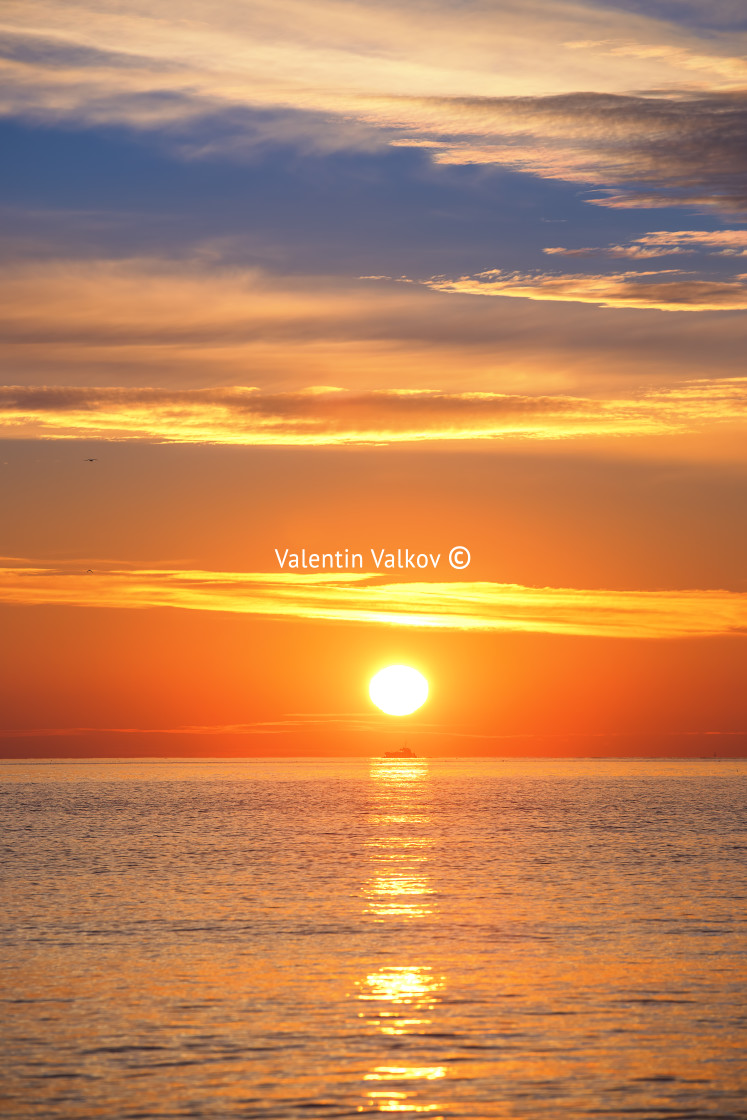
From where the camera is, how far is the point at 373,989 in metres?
44.0

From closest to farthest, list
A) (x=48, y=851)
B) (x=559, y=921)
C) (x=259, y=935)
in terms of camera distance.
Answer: (x=259, y=935) → (x=559, y=921) → (x=48, y=851)

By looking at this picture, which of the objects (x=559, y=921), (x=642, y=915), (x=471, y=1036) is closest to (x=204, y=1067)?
(x=471, y=1036)

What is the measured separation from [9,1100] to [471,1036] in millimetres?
13454

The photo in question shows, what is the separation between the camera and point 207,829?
144m

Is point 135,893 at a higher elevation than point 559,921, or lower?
higher

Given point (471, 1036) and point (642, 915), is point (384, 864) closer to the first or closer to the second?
point (642, 915)

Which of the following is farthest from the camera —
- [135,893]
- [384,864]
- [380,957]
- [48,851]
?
[48,851]

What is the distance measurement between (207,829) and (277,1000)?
341ft

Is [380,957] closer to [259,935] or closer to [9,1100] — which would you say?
[259,935]

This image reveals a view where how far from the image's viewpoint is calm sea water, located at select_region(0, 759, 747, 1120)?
3123cm

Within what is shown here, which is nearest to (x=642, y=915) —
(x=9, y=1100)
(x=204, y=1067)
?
(x=204, y=1067)

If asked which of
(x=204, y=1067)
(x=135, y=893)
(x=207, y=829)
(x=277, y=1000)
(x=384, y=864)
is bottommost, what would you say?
(x=204, y=1067)

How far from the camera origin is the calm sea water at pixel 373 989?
31.2 meters

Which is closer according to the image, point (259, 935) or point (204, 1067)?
point (204, 1067)
